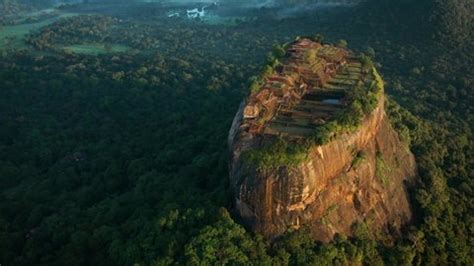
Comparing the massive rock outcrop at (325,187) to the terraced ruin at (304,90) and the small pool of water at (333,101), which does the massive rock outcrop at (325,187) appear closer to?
the terraced ruin at (304,90)

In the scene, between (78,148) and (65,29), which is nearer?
(78,148)

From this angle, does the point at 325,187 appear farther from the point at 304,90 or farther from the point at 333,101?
the point at 304,90

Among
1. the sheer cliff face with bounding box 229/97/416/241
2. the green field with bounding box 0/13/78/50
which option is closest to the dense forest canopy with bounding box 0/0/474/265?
the green field with bounding box 0/13/78/50

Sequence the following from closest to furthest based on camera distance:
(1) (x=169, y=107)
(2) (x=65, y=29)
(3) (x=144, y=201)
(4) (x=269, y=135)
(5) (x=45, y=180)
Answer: (4) (x=269, y=135)
(3) (x=144, y=201)
(5) (x=45, y=180)
(1) (x=169, y=107)
(2) (x=65, y=29)

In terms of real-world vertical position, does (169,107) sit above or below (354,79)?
below

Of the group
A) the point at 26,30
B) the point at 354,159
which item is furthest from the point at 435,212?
the point at 26,30

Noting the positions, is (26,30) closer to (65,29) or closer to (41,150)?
(65,29)
